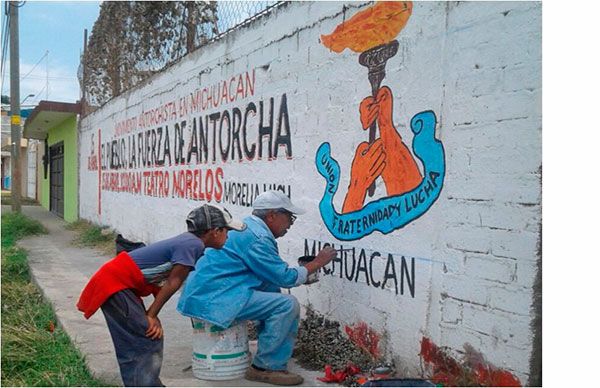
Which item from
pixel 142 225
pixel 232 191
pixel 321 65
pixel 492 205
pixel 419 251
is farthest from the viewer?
pixel 142 225

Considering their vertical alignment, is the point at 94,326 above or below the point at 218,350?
below

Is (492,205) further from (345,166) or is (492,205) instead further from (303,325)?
(303,325)

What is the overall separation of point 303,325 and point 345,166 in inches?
53.6

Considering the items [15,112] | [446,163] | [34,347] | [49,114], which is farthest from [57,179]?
[446,163]

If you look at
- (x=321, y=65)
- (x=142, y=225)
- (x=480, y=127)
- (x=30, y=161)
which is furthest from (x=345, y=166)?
(x=30, y=161)

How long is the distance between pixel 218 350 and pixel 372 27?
2.49 meters

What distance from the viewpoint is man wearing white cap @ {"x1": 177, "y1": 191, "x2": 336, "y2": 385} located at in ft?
12.7

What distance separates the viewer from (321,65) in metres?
4.84

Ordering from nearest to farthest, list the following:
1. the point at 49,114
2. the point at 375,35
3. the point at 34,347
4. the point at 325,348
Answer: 1. the point at 375,35
2. the point at 325,348
3. the point at 34,347
4. the point at 49,114

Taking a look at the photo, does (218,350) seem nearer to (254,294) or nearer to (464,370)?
(254,294)

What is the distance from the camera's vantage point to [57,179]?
2011 centimetres

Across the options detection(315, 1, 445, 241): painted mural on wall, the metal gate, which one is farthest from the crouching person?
the metal gate

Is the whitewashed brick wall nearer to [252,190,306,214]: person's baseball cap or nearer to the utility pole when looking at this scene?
[252,190,306,214]: person's baseball cap

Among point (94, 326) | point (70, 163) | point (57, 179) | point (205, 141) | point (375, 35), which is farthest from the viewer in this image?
point (57, 179)
